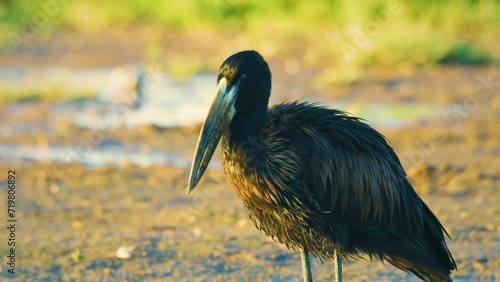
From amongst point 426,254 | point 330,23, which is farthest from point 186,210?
point 330,23

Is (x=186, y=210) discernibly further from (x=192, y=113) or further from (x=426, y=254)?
(x=192, y=113)

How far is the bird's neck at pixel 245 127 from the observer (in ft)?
18.2

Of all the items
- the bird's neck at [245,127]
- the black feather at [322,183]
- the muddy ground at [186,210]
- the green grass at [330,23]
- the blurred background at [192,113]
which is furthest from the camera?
the green grass at [330,23]

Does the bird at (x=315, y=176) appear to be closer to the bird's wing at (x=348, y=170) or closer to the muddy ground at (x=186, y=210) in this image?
the bird's wing at (x=348, y=170)

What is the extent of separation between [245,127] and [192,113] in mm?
6867

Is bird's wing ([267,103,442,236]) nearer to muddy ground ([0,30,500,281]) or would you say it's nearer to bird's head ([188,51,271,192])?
bird's head ([188,51,271,192])

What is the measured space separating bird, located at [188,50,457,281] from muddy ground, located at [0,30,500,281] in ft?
3.67

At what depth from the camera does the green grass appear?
47.8 ft

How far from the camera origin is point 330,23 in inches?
704

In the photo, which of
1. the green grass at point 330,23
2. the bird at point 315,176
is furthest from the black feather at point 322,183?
the green grass at point 330,23

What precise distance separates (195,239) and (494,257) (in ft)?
7.21

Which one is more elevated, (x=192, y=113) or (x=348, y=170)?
(x=192, y=113)

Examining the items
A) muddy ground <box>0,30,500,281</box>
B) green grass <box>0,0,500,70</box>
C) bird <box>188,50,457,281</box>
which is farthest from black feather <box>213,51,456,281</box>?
green grass <box>0,0,500,70</box>

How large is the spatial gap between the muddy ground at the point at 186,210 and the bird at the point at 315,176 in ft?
3.67
